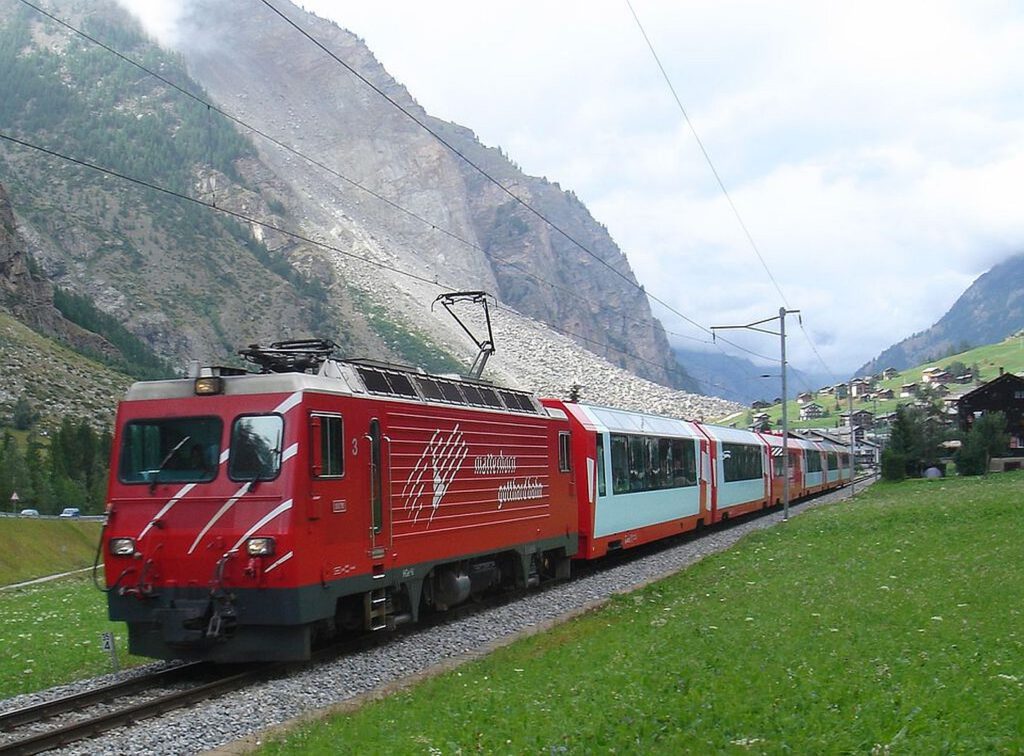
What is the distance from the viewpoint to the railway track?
1044cm

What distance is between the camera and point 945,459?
8606 centimetres

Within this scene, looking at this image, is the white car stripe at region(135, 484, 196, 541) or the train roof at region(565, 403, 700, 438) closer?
the white car stripe at region(135, 484, 196, 541)

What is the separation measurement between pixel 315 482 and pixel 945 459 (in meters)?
81.0

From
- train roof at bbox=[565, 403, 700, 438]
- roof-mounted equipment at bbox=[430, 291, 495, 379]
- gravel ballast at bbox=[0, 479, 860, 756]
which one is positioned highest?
roof-mounted equipment at bbox=[430, 291, 495, 379]

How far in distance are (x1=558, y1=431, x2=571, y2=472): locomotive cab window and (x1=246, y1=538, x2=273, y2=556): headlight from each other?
35.6 ft

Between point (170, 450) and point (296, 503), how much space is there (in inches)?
76.6

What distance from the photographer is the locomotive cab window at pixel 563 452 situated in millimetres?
23406

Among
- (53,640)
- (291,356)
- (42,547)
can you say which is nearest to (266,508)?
(291,356)

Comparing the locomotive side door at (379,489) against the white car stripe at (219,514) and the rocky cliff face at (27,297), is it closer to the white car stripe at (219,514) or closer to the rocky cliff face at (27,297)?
the white car stripe at (219,514)

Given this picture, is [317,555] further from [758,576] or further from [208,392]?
[758,576]

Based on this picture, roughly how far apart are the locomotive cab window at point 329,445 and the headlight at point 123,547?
243 cm

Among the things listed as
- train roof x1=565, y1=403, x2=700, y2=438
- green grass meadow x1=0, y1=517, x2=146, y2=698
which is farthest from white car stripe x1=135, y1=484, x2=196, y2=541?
train roof x1=565, y1=403, x2=700, y2=438

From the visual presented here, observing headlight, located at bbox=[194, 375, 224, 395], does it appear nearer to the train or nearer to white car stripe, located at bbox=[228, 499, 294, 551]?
the train

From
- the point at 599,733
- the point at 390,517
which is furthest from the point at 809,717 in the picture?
the point at 390,517
